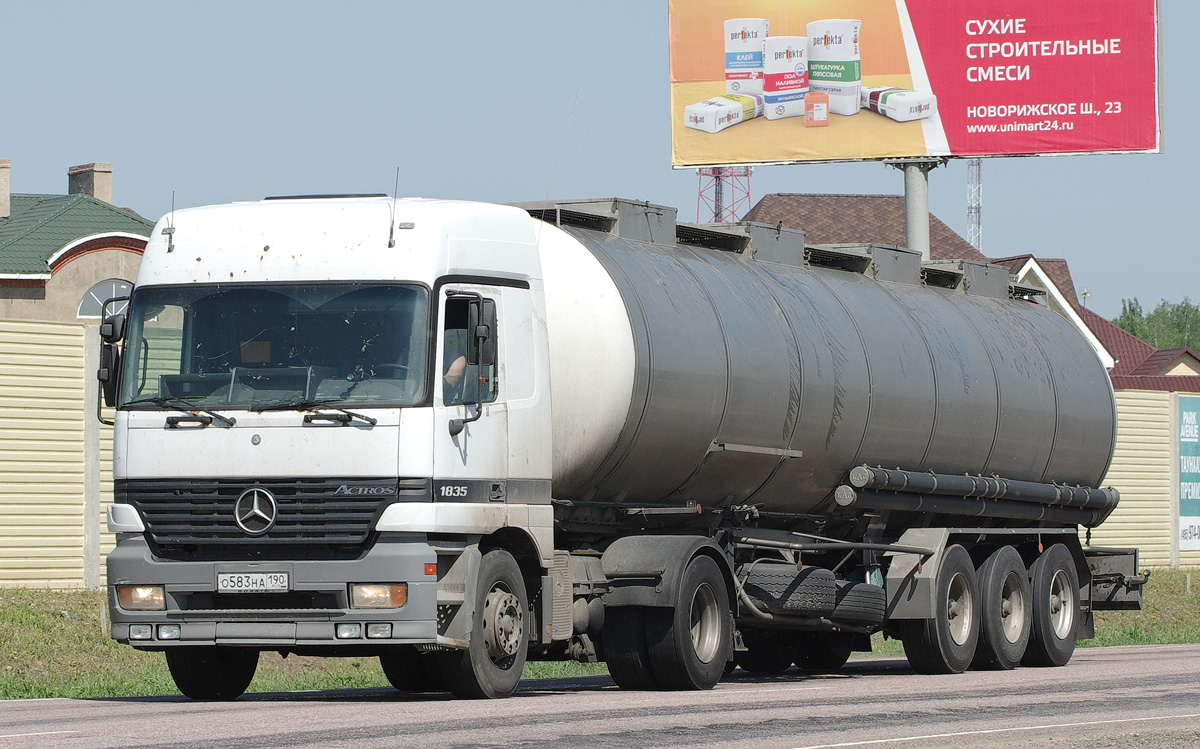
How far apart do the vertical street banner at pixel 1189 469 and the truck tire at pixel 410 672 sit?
895 inches

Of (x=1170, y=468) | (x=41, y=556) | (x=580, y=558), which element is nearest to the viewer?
(x=580, y=558)

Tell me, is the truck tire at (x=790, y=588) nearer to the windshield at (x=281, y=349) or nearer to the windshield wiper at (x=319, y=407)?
the windshield at (x=281, y=349)

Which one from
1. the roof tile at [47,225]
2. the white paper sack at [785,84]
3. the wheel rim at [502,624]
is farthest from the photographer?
the roof tile at [47,225]

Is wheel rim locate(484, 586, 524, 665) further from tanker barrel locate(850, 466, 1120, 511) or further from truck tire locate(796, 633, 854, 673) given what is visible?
truck tire locate(796, 633, 854, 673)

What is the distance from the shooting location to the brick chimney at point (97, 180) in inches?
2363

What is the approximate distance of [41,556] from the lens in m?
22.1

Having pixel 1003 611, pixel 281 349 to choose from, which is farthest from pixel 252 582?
pixel 1003 611

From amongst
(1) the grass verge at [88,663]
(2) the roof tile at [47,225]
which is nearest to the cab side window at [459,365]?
(1) the grass verge at [88,663]

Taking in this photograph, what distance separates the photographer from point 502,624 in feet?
46.7

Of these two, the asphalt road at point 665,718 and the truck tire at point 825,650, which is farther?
the truck tire at point 825,650

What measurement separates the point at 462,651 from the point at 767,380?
4461 millimetres

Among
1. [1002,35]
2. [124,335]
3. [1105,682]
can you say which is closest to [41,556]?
[124,335]

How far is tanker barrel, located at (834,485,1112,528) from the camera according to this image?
18875mm

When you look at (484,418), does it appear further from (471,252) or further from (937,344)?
(937,344)
